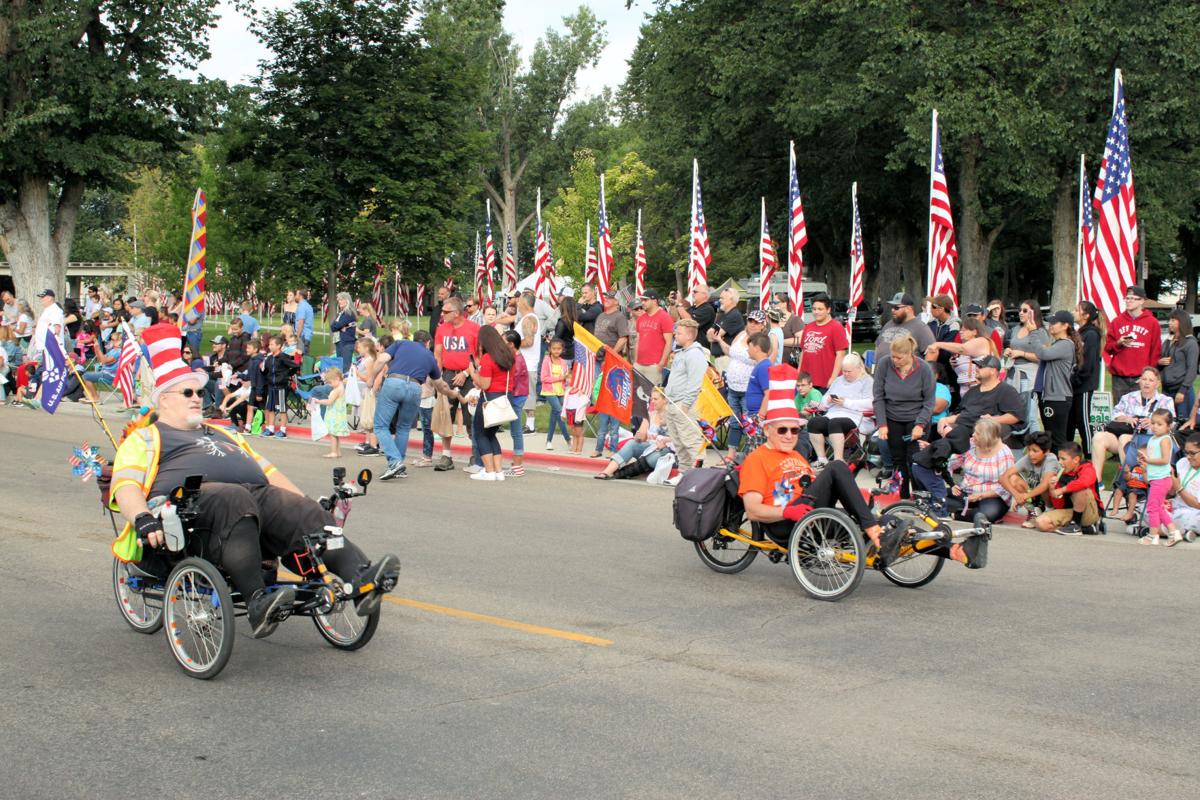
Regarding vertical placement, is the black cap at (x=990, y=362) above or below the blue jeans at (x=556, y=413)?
above

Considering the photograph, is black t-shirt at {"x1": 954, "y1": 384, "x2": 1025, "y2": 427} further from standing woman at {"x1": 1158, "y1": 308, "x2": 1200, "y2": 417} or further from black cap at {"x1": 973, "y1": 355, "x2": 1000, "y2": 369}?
standing woman at {"x1": 1158, "y1": 308, "x2": 1200, "y2": 417}

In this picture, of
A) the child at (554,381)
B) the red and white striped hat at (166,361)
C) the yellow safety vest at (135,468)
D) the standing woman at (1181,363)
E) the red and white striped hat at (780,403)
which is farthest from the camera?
the child at (554,381)

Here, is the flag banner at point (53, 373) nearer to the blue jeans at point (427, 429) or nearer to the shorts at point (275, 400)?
the blue jeans at point (427, 429)

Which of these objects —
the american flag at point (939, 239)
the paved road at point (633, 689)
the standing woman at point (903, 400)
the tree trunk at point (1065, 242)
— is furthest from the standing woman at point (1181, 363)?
the tree trunk at point (1065, 242)

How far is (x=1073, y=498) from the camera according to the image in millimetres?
12312

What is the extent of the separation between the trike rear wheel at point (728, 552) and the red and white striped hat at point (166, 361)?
4.12 m

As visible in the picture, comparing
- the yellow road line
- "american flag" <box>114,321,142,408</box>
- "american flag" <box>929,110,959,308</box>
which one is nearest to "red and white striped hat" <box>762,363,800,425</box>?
the yellow road line

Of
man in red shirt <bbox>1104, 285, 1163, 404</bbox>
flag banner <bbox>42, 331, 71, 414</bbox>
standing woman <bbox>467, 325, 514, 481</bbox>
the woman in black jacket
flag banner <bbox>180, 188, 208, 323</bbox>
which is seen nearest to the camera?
man in red shirt <bbox>1104, 285, 1163, 404</bbox>

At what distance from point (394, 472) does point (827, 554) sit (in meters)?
7.30

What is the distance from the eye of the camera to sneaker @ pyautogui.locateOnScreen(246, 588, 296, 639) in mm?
6859

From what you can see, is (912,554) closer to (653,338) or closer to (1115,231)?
(653,338)

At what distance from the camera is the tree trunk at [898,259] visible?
4956 cm

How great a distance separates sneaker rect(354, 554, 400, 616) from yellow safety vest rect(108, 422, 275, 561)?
1316 mm

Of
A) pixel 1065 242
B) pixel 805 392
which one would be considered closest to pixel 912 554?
pixel 805 392
